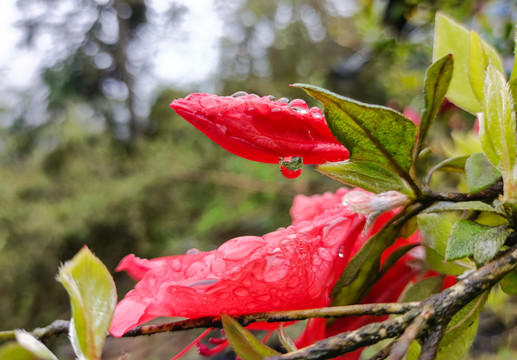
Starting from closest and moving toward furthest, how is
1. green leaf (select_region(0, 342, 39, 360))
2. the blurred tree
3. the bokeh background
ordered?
1. green leaf (select_region(0, 342, 39, 360))
2. the bokeh background
3. the blurred tree

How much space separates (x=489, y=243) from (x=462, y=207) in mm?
35

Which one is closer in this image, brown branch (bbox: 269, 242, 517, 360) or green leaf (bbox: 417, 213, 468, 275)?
brown branch (bbox: 269, 242, 517, 360)

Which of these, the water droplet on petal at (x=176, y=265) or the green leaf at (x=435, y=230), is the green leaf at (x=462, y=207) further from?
the water droplet on petal at (x=176, y=265)

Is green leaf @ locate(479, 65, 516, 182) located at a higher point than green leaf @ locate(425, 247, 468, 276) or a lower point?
higher

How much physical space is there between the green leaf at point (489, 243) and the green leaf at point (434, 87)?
7 centimetres

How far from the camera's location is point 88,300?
199 millimetres

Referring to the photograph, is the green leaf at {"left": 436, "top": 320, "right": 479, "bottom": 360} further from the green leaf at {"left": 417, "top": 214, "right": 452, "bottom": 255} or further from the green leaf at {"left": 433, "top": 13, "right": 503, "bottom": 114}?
the green leaf at {"left": 433, "top": 13, "right": 503, "bottom": 114}

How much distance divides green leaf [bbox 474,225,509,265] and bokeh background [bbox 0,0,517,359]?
69 centimetres

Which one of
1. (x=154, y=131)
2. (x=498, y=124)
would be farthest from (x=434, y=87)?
(x=154, y=131)

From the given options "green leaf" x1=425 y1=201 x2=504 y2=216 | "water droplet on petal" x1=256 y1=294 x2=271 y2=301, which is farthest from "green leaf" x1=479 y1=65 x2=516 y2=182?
"water droplet on petal" x1=256 y1=294 x2=271 y2=301

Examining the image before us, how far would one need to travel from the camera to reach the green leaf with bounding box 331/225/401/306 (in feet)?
0.97

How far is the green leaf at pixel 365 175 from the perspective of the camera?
281mm

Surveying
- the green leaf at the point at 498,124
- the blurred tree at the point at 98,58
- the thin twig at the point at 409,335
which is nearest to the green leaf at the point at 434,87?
the green leaf at the point at 498,124

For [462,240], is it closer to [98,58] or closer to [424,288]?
[424,288]
